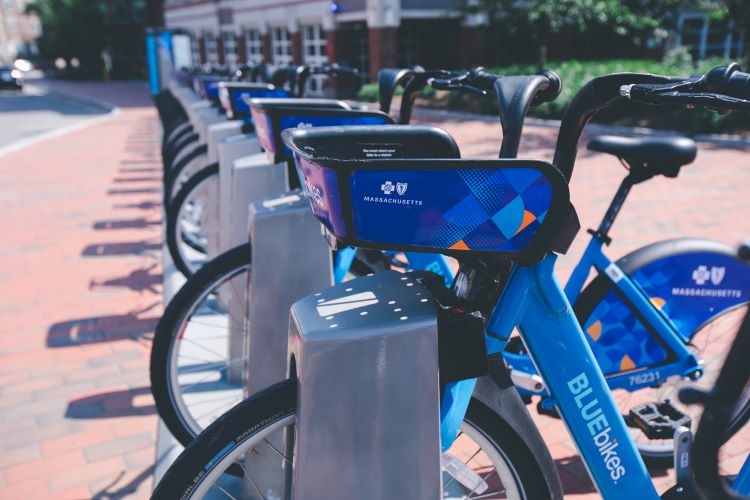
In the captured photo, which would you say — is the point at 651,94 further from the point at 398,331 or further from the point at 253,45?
the point at 253,45

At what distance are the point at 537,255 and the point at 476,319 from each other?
21 cm

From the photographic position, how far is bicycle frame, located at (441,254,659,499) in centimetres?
165

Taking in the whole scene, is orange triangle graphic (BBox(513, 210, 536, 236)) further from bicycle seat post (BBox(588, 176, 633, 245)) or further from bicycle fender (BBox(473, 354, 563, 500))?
bicycle seat post (BBox(588, 176, 633, 245))

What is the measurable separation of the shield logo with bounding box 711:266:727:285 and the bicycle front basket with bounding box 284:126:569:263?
1.51 metres

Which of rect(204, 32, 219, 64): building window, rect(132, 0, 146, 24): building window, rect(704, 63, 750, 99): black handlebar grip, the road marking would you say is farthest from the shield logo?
rect(132, 0, 146, 24): building window

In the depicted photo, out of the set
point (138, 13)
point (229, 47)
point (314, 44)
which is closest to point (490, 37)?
point (314, 44)

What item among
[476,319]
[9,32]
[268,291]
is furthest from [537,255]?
[9,32]

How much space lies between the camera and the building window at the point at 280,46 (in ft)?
86.7

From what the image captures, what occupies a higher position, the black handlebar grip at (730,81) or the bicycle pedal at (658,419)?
the black handlebar grip at (730,81)

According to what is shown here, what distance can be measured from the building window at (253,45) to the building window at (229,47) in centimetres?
167

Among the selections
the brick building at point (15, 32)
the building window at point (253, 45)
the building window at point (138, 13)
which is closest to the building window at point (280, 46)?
the building window at point (253, 45)

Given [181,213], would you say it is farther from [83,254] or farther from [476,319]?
[476,319]

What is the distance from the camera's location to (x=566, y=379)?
1706 mm

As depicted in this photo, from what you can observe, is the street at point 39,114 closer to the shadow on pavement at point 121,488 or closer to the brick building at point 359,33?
the brick building at point 359,33
